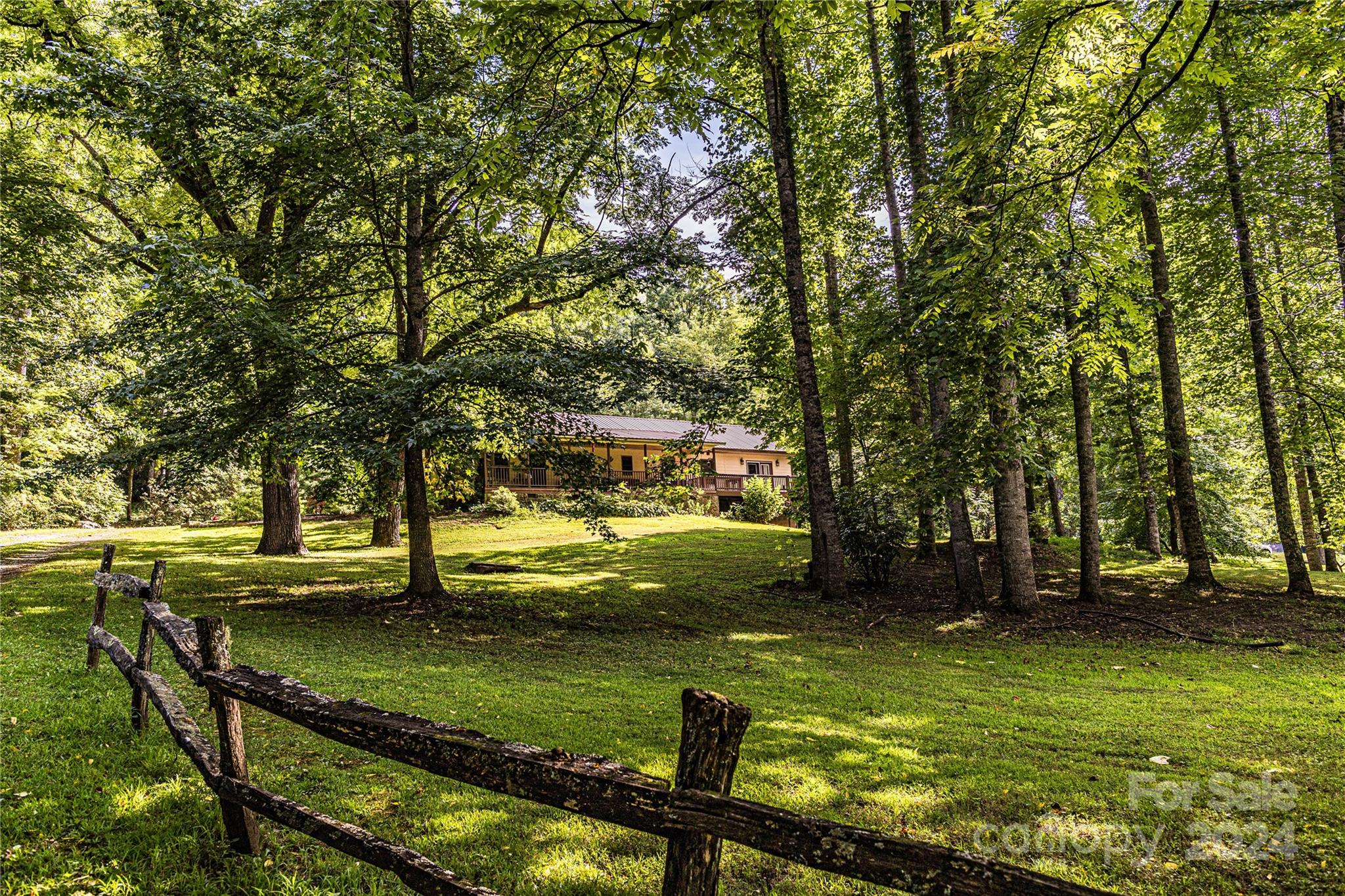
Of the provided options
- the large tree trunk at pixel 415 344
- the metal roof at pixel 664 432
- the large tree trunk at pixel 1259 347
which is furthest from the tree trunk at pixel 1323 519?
the large tree trunk at pixel 415 344

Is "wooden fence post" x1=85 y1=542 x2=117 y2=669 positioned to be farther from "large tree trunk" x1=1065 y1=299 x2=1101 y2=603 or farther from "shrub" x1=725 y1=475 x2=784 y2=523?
"shrub" x1=725 y1=475 x2=784 y2=523

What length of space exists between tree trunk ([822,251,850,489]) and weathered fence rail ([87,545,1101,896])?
466 inches

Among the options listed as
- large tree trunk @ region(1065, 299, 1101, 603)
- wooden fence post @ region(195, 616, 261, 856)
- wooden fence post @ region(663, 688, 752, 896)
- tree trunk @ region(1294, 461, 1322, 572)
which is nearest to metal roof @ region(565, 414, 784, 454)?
tree trunk @ region(1294, 461, 1322, 572)

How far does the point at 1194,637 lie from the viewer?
9.99 m

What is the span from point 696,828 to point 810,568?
1320 centimetres

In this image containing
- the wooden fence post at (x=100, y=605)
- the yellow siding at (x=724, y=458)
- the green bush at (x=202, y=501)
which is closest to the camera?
the wooden fence post at (x=100, y=605)

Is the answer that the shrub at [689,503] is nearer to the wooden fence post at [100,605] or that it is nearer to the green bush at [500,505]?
the green bush at [500,505]

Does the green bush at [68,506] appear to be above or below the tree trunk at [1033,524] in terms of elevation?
above

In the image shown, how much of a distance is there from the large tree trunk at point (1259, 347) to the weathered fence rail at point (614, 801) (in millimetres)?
15528

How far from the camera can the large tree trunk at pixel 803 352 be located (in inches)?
508

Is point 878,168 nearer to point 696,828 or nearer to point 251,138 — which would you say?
point 251,138

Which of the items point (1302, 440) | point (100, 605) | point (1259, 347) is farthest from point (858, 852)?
point (1302, 440)

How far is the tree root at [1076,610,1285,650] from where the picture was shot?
31.1ft

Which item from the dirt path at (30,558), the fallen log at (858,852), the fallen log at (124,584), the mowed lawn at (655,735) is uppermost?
the fallen log at (124,584)
